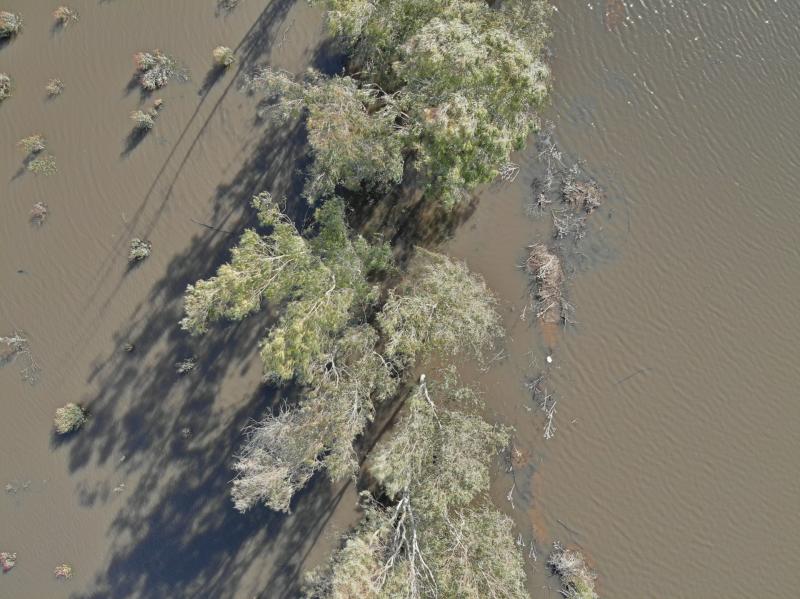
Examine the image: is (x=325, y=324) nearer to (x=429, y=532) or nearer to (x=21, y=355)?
(x=429, y=532)

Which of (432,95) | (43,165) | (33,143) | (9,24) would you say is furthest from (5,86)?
(432,95)

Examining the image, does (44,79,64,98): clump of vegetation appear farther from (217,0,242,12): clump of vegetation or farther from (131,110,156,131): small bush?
(217,0,242,12): clump of vegetation

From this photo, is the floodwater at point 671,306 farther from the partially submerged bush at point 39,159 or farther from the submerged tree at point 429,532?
the partially submerged bush at point 39,159

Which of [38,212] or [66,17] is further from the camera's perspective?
[66,17]

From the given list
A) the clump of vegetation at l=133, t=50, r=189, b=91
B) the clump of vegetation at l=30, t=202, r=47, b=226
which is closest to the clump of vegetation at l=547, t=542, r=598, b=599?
the clump of vegetation at l=133, t=50, r=189, b=91

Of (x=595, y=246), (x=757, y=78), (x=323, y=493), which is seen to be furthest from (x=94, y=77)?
(x=757, y=78)

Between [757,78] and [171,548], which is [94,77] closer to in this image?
[171,548]
